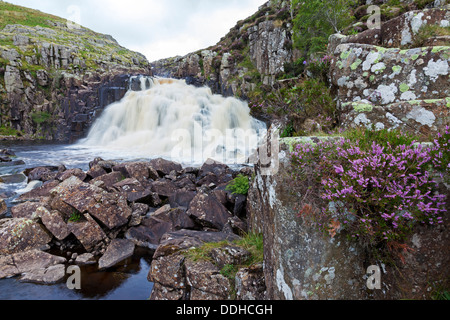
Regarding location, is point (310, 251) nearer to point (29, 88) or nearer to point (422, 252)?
point (422, 252)

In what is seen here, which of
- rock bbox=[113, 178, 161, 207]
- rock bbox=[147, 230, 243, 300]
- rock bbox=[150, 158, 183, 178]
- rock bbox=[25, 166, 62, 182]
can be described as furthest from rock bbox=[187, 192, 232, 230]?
rock bbox=[25, 166, 62, 182]

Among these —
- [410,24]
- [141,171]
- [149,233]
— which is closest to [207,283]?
[149,233]

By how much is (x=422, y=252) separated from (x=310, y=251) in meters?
1.14

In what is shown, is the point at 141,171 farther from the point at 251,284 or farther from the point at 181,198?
the point at 251,284

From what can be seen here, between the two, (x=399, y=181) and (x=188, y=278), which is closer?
(x=399, y=181)

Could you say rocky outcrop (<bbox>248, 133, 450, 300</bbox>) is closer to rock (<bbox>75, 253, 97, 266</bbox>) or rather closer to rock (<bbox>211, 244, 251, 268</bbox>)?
rock (<bbox>211, 244, 251, 268</bbox>)

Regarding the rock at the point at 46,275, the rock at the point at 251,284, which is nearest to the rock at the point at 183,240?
the rock at the point at 251,284

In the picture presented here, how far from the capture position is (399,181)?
2.39 metres

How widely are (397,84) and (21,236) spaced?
10.4 metres

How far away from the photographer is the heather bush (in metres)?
2.35

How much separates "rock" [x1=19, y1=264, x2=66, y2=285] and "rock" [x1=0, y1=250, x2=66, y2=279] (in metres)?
0.19
